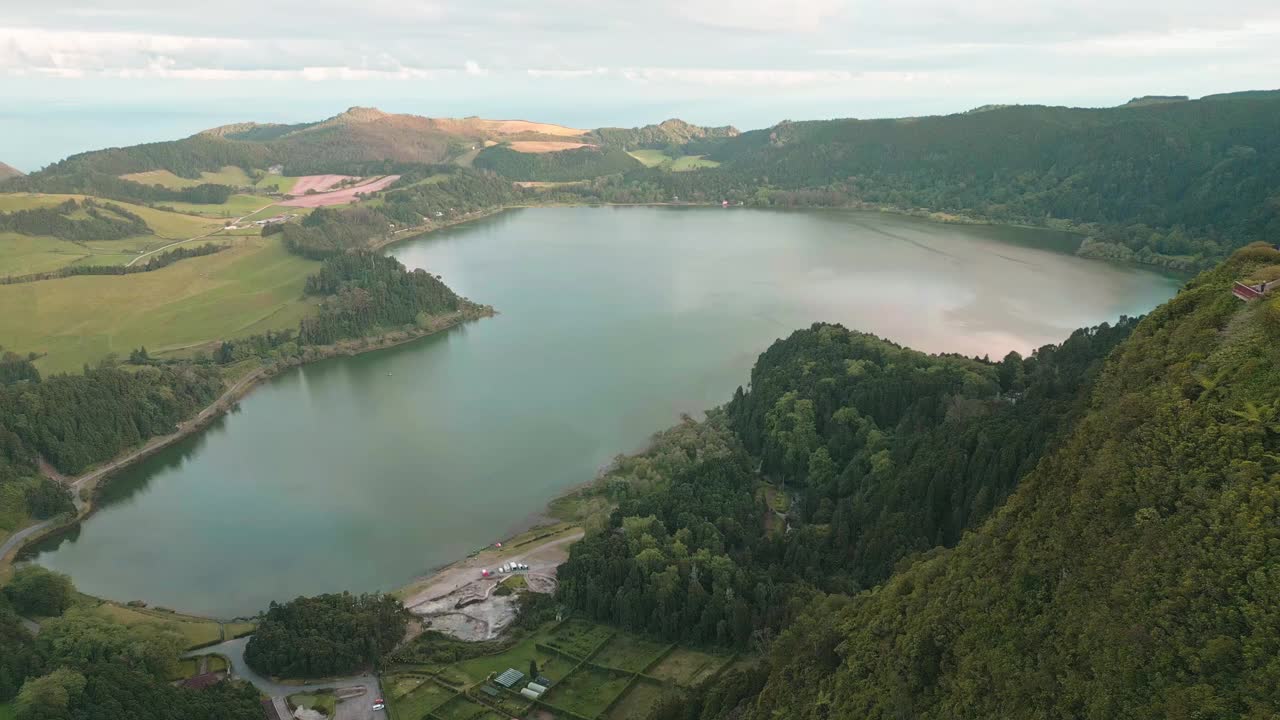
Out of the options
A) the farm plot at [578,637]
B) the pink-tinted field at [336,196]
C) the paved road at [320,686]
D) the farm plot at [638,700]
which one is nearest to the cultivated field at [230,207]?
the pink-tinted field at [336,196]

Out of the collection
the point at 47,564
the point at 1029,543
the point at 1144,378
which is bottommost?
the point at 47,564

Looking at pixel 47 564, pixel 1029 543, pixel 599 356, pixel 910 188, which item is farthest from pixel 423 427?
pixel 910 188

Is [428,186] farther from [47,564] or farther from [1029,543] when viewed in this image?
[1029,543]

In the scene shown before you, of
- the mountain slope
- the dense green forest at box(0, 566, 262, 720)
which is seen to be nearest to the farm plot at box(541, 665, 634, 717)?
the dense green forest at box(0, 566, 262, 720)

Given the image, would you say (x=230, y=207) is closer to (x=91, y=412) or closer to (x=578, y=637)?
(x=91, y=412)

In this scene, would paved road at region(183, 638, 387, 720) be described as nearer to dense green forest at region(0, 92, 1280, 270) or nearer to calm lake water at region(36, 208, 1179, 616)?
calm lake water at region(36, 208, 1179, 616)

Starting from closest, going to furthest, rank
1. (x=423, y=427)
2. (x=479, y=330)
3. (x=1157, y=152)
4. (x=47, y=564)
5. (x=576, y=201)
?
(x=47, y=564)
(x=423, y=427)
(x=479, y=330)
(x=1157, y=152)
(x=576, y=201)

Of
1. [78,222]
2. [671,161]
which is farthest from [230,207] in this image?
[671,161]
